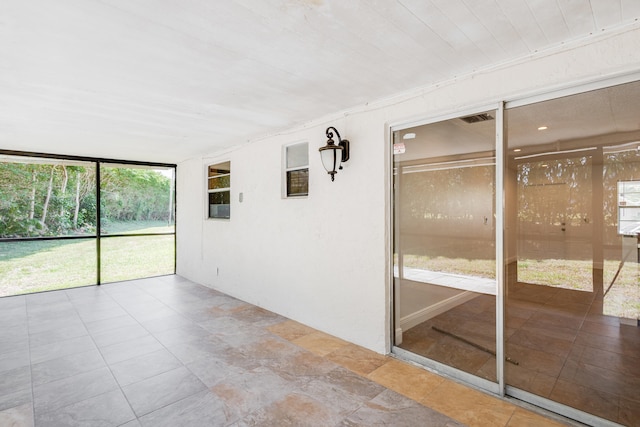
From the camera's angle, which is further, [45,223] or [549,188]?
[45,223]

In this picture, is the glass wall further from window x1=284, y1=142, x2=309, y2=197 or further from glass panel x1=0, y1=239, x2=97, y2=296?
window x1=284, y1=142, x2=309, y2=197

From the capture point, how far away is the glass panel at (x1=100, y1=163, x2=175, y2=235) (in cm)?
661

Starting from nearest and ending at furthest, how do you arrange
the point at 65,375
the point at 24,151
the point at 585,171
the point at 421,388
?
1. the point at 421,388
2. the point at 65,375
3. the point at 585,171
4. the point at 24,151

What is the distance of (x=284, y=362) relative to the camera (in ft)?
9.31

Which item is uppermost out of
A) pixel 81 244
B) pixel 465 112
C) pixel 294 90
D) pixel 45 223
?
pixel 294 90

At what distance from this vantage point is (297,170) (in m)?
3.95

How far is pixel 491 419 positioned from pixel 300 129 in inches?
131

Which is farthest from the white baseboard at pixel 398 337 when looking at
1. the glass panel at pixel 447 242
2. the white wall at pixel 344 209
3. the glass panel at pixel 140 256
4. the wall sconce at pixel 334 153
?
the glass panel at pixel 140 256

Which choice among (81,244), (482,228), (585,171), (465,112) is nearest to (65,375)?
(465,112)

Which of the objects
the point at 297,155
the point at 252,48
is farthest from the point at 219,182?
the point at 252,48

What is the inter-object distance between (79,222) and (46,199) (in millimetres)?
746

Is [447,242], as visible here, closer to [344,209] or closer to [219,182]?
[344,209]

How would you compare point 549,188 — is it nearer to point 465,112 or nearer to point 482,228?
point 482,228

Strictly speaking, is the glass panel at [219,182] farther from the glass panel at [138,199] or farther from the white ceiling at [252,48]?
the white ceiling at [252,48]
